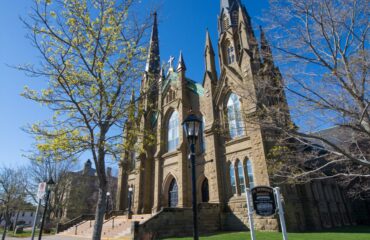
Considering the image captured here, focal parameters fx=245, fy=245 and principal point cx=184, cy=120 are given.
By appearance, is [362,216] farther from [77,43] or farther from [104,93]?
[77,43]

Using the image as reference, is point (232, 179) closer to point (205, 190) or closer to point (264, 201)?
point (205, 190)

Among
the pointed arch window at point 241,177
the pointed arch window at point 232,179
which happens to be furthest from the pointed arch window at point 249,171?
the pointed arch window at point 232,179

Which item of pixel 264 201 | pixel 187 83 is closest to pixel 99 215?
pixel 264 201

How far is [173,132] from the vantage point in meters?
25.0

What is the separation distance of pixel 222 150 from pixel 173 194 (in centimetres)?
705

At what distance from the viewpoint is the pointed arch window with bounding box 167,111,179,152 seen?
24280mm

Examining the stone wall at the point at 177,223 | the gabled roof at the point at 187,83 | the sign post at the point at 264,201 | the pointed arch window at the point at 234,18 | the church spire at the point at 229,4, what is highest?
the church spire at the point at 229,4

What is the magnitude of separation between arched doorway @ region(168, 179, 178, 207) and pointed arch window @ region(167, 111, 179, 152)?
3.31m

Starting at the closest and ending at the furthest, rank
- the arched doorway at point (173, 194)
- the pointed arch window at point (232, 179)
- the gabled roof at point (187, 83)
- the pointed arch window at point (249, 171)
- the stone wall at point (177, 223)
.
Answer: the stone wall at point (177, 223), the pointed arch window at point (249, 171), the pointed arch window at point (232, 179), the arched doorway at point (173, 194), the gabled roof at point (187, 83)

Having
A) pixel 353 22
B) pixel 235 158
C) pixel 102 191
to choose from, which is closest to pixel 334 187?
pixel 235 158

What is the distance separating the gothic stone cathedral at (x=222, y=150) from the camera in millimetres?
15562

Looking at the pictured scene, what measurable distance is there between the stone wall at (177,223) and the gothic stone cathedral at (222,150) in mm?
765

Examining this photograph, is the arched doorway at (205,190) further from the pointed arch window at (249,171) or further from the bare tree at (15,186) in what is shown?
the bare tree at (15,186)

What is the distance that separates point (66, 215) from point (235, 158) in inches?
1372
